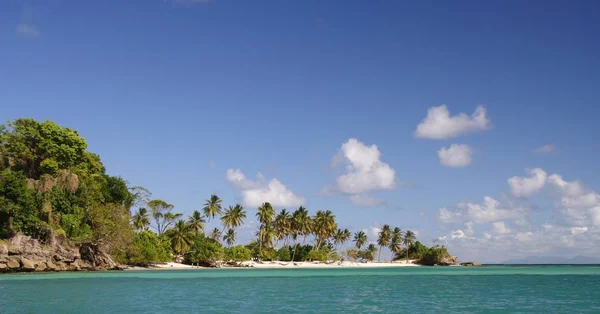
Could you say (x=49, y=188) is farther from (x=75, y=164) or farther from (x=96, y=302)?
(x=96, y=302)

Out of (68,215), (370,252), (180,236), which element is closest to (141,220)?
(180,236)

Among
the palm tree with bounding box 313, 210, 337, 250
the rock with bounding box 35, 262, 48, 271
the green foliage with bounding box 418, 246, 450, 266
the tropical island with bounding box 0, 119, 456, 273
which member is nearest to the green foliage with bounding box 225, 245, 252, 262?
the tropical island with bounding box 0, 119, 456, 273

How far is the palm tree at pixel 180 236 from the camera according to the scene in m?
95.9

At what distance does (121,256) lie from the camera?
7550 cm

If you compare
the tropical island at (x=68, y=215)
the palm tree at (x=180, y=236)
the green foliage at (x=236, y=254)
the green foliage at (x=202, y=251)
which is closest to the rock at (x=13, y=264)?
the tropical island at (x=68, y=215)

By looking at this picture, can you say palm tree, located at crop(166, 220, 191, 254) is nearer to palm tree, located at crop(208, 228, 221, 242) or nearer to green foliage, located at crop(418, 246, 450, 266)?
palm tree, located at crop(208, 228, 221, 242)

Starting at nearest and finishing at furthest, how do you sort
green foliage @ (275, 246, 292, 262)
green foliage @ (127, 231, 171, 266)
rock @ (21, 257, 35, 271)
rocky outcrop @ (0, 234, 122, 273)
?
rocky outcrop @ (0, 234, 122, 273) < rock @ (21, 257, 35, 271) < green foliage @ (127, 231, 171, 266) < green foliage @ (275, 246, 292, 262)

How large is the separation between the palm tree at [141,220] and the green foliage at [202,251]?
12.8 metres

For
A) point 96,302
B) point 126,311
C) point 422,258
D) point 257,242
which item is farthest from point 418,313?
point 422,258

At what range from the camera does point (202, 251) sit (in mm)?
90312

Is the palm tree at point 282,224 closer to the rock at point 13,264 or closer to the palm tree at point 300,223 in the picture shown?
the palm tree at point 300,223

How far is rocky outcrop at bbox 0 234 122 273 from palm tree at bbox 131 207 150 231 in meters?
27.7

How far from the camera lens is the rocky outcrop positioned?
56688mm

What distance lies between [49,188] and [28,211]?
17.5 ft
